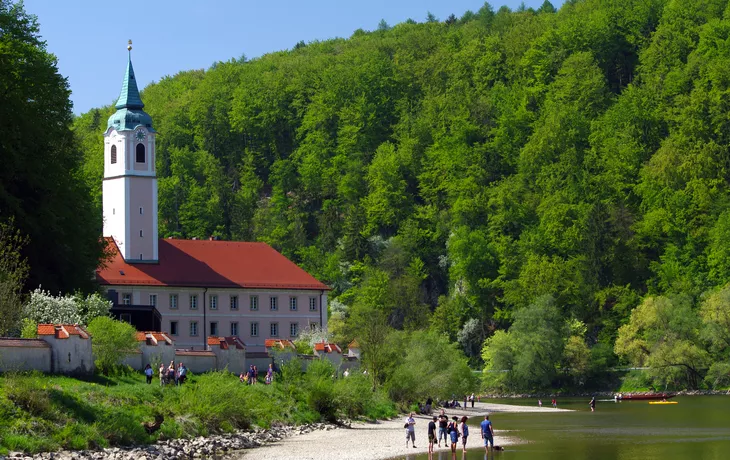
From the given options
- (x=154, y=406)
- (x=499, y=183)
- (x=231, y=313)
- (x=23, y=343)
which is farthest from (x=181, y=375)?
(x=499, y=183)

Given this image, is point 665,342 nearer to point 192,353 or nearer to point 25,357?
point 192,353

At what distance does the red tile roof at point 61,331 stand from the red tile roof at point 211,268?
1566 inches

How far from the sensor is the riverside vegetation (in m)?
102

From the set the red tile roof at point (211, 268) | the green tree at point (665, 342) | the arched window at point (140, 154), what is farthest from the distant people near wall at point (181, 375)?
the green tree at point (665, 342)

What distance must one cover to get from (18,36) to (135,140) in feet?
105

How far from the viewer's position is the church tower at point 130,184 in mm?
91812

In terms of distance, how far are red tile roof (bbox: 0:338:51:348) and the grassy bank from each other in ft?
4.23

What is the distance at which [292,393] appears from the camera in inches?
2217

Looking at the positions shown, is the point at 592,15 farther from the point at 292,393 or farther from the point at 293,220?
the point at 292,393

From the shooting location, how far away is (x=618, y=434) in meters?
54.0

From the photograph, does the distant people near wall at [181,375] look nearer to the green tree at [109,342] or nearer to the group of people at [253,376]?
the green tree at [109,342]

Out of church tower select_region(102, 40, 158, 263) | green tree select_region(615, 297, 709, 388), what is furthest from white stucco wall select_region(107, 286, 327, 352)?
green tree select_region(615, 297, 709, 388)

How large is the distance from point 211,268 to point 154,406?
47195 mm

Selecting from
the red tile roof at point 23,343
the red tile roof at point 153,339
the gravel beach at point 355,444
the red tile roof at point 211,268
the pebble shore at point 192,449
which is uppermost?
the red tile roof at point 211,268
